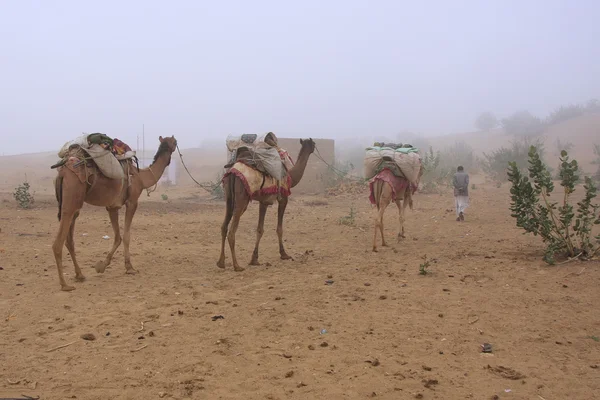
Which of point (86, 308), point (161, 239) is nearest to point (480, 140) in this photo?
point (161, 239)

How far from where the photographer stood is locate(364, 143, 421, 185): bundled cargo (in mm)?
9586

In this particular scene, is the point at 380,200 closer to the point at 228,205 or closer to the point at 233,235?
the point at 228,205

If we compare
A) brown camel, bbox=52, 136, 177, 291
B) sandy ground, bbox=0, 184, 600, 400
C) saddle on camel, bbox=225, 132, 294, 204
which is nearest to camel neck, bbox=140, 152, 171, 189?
brown camel, bbox=52, 136, 177, 291

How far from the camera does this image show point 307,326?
477cm

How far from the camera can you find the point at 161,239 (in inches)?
412

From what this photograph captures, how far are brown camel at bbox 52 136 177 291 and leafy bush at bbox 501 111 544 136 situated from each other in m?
58.8

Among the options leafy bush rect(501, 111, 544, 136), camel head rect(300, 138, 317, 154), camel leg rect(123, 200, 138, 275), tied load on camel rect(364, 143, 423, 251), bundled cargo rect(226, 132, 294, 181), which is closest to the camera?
camel leg rect(123, 200, 138, 275)

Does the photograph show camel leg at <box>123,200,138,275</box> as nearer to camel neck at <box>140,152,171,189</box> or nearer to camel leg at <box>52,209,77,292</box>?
camel neck at <box>140,152,171,189</box>

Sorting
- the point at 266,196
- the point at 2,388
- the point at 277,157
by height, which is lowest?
the point at 2,388

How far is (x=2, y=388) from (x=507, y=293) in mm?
4944

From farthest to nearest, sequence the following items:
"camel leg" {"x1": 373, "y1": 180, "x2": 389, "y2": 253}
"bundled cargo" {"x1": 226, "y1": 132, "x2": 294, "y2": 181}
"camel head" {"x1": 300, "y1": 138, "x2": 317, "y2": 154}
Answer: "camel leg" {"x1": 373, "y1": 180, "x2": 389, "y2": 253} < "camel head" {"x1": 300, "y1": 138, "x2": 317, "y2": 154} < "bundled cargo" {"x1": 226, "y1": 132, "x2": 294, "y2": 181}

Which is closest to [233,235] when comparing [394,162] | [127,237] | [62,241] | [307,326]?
[127,237]

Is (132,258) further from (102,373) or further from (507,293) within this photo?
(507,293)

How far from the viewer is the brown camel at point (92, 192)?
6.21m
